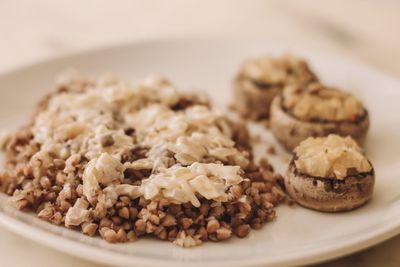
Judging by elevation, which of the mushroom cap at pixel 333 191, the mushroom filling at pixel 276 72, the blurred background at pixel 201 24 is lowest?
the blurred background at pixel 201 24

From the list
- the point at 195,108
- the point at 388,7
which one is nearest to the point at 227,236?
the point at 195,108

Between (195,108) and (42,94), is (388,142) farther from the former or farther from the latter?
(42,94)

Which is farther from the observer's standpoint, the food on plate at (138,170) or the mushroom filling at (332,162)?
the mushroom filling at (332,162)

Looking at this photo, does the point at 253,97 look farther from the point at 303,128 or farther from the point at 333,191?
the point at 333,191

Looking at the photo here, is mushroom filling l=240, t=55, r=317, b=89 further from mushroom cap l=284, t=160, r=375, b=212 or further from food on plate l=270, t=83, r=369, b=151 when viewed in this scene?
mushroom cap l=284, t=160, r=375, b=212

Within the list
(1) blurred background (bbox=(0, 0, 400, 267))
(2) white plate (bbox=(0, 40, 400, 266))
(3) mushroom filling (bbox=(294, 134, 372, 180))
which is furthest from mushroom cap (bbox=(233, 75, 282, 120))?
(1) blurred background (bbox=(0, 0, 400, 267))

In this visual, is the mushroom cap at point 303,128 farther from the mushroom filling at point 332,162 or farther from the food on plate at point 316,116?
the mushroom filling at point 332,162

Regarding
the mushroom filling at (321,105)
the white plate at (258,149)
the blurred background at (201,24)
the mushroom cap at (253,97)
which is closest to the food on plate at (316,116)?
the mushroom filling at (321,105)
